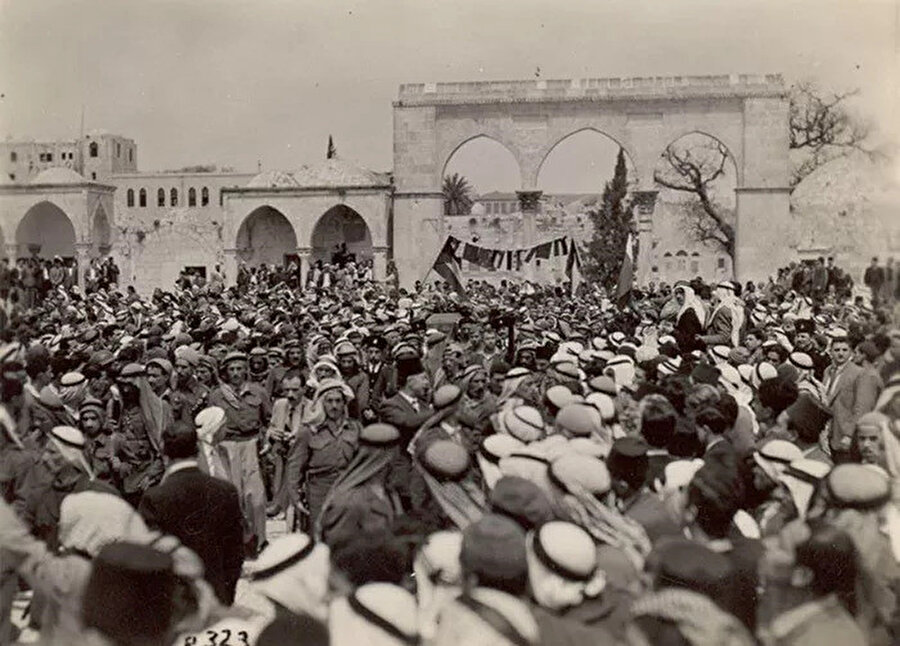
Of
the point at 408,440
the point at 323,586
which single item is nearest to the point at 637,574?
the point at 323,586

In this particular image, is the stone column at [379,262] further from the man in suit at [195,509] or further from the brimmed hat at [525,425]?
the man in suit at [195,509]

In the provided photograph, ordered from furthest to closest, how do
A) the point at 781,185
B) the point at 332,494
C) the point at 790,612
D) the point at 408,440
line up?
the point at 781,185, the point at 408,440, the point at 332,494, the point at 790,612

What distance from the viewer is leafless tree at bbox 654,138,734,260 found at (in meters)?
42.3

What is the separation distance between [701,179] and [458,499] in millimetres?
40185

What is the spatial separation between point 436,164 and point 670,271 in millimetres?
13623

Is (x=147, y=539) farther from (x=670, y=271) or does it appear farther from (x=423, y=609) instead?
(x=670, y=271)

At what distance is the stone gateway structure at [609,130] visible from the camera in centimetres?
3359

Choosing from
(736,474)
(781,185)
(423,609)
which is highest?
(781,185)

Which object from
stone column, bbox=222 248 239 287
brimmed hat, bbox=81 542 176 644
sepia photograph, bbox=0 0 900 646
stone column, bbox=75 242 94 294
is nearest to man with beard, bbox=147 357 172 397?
sepia photograph, bbox=0 0 900 646

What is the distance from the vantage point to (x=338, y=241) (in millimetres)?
38031

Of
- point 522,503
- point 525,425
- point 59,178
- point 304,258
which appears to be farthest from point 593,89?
point 522,503

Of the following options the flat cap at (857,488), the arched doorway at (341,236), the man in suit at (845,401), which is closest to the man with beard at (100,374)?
the man in suit at (845,401)

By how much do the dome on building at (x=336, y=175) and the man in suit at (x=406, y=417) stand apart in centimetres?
2867

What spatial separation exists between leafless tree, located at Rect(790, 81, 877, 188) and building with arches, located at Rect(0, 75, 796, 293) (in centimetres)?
417
